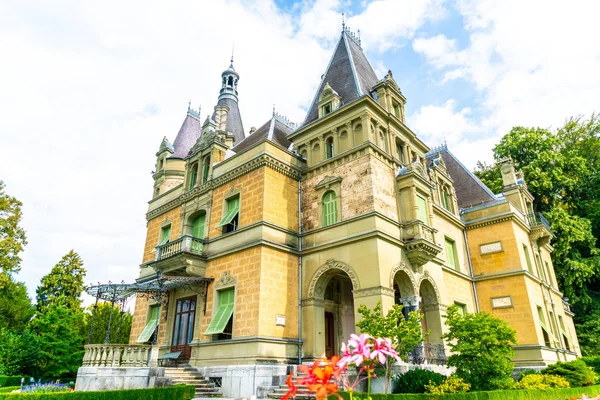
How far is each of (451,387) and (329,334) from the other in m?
7.44

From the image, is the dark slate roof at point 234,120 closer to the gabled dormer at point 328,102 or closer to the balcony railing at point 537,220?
the gabled dormer at point 328,102

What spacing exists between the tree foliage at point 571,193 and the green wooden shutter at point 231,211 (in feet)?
78.2

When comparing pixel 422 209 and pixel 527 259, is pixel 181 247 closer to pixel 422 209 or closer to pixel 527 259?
pixel 422 209

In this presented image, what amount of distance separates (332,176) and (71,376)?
82.4 feet

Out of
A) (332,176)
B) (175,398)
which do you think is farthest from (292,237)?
(175,398)

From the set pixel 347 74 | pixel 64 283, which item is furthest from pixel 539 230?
pixel 64 283

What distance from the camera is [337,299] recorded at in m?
20.0

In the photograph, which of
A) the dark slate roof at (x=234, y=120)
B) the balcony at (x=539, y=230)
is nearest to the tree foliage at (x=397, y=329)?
the balcony at (x=539, y=230)

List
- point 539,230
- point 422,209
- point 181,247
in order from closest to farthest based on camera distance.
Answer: point 422,209
point 181,247
point 539,230

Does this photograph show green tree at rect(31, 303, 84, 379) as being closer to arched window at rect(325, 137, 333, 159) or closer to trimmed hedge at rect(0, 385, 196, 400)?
trimmed hedge at rect(0, 385, 196, 400)

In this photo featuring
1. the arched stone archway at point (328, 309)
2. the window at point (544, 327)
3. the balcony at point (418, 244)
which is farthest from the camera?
the window at point (544, 327)

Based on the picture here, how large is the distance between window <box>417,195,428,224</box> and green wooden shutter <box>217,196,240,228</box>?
903 cm

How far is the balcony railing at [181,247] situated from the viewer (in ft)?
64.6

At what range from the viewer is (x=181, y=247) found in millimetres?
19906
